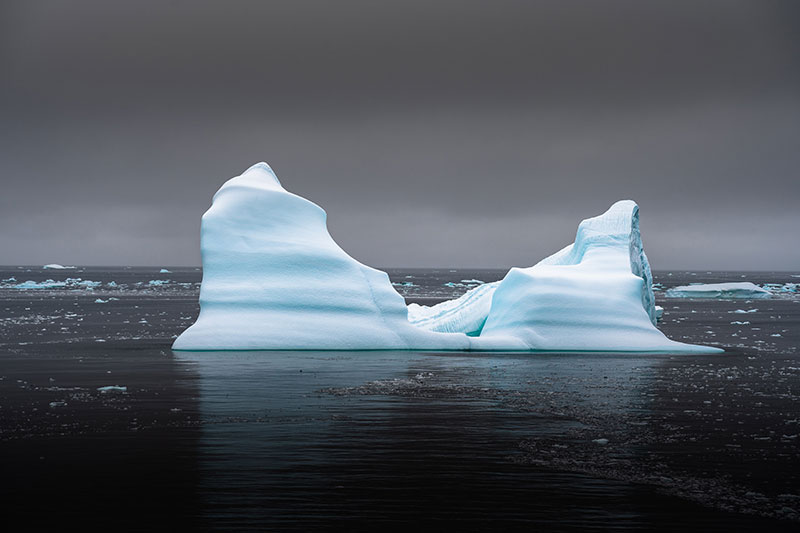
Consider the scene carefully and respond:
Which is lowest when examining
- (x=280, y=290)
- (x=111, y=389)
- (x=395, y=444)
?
(x=395, y=444)

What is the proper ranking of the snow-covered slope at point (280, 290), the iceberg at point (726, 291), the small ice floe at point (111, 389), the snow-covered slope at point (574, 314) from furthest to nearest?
the iceberg at point (726, 291), the snow-covered slope at point (574, 314), the snow-covered slope at point (280, 290), the small ice floe at point (111, 389)

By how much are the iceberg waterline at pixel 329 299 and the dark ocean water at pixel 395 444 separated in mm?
Answer: 1965

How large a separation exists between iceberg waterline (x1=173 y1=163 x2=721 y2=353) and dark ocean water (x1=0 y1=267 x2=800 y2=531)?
1965mm

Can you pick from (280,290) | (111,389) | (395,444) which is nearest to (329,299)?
(280,290)

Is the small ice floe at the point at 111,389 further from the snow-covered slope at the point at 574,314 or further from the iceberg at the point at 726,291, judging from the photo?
the iceberg at the point at 726,291

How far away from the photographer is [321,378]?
59.7 feet

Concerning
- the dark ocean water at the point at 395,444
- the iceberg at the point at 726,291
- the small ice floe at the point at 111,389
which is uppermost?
the iceberg at the point at 726,291

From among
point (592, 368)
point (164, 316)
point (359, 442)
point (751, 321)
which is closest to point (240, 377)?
point (359, 442)

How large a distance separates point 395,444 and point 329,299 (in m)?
12.0

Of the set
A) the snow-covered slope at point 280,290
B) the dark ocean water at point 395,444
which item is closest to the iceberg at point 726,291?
the dark ocean water at point 395,444

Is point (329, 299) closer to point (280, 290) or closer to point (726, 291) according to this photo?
point (280, 290)

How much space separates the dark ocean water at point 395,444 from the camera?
8555mm

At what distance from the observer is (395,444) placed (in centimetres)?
1149

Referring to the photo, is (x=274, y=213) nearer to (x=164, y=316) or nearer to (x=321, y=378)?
(x=321, y=378)
